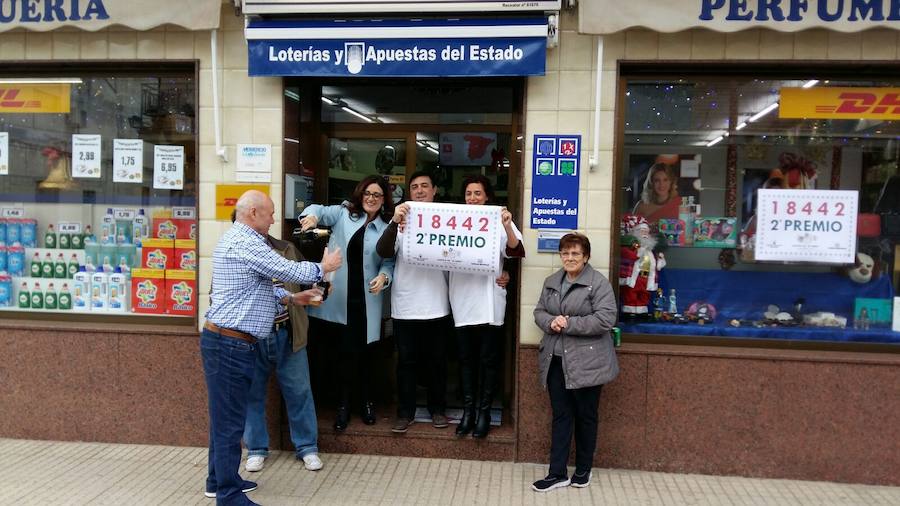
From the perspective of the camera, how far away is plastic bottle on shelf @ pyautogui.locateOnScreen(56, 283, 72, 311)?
19.2 ft

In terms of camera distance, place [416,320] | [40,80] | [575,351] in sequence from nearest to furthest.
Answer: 1. [575,351]
2. [416,320]
3. [40,80]

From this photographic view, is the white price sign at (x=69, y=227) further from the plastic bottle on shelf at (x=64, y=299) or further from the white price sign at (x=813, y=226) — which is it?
the white price sign at (x=813, y=226)

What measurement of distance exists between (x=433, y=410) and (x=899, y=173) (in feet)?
12.1

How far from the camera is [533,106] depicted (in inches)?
199

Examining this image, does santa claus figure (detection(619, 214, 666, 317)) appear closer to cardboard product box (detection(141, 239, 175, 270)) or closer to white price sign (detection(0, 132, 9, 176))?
cardboard product box (detection(141, 239, 175, 270))

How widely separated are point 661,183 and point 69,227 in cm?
461

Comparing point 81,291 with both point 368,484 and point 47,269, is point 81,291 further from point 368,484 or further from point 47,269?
point 368,484

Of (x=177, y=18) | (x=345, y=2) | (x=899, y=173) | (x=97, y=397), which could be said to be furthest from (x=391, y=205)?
(x=899, y=173)

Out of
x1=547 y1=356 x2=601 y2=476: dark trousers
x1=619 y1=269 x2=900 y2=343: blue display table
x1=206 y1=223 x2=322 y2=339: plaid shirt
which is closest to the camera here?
x1=206 y1=223 x2=322 y2=339: plaid shirt

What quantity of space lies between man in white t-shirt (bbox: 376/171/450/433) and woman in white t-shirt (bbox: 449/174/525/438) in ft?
0.47

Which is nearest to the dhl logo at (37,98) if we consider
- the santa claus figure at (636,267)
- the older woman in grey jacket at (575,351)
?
the older woman in grey jacket at (575,351)

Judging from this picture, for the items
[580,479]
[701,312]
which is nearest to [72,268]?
[580,479]

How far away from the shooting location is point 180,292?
223 inches

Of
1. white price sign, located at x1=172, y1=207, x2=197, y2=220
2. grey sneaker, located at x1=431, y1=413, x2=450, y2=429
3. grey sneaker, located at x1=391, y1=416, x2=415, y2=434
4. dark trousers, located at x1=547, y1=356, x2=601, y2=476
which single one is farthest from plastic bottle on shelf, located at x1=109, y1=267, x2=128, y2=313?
dark trousers, located at x1=547, y1=356, x2=601, y2=476
